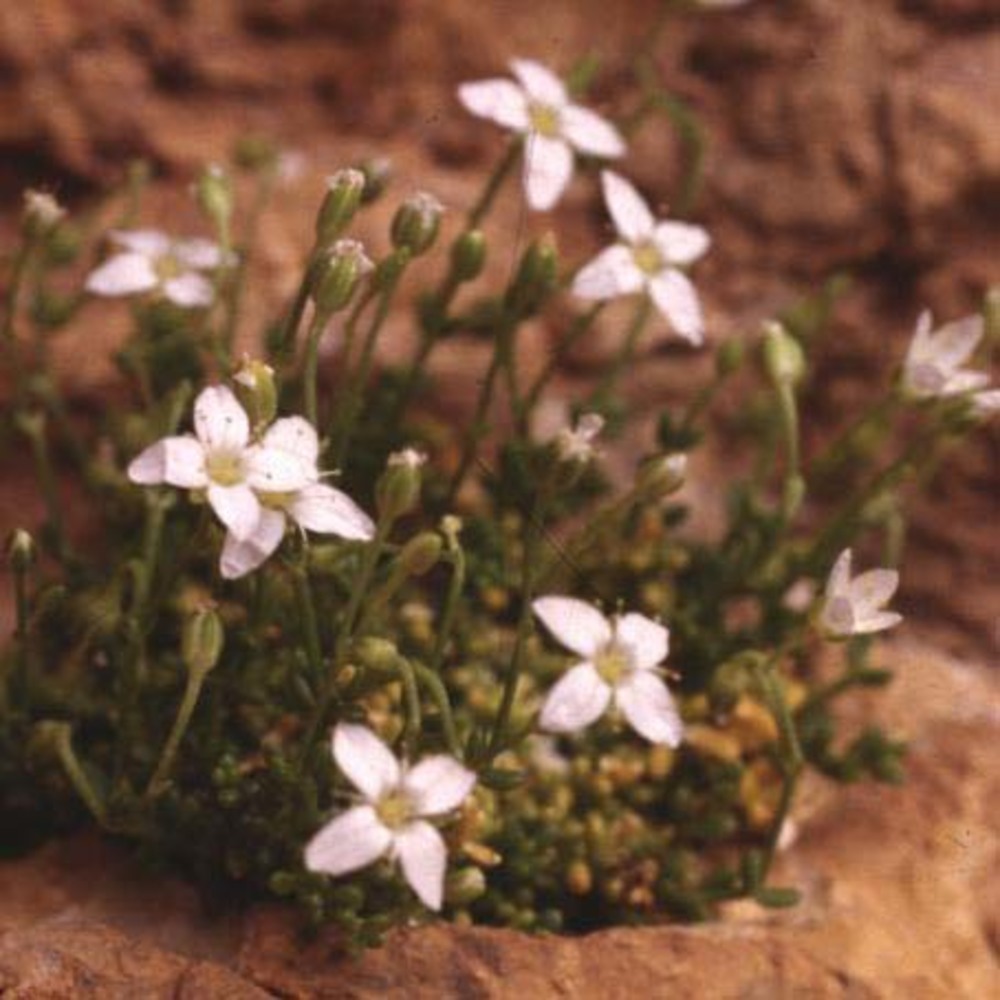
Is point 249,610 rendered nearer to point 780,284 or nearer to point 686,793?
point 686,793

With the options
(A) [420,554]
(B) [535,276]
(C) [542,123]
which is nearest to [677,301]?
(B) [535,276]

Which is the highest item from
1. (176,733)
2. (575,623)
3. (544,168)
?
(544,168)

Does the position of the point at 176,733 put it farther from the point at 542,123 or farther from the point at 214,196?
the point at 542,123


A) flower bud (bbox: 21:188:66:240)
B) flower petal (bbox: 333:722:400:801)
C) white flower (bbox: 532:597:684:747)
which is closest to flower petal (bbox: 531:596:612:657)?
white flower (bbox: 532:597:684:747)

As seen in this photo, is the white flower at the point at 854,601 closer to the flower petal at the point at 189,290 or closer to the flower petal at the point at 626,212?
the flower petal at the point at 626,212

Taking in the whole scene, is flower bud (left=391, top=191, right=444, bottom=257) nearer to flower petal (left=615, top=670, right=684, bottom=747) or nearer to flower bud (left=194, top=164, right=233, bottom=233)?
flower bud (left=194, top=164, right=233, bottom=233)

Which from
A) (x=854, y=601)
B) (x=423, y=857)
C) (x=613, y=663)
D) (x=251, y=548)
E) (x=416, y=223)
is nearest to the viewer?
(x=423, y=857)

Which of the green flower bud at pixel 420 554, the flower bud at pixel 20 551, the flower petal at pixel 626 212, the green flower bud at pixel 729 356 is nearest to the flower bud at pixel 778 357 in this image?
the green flower bud at pixel 729 356
